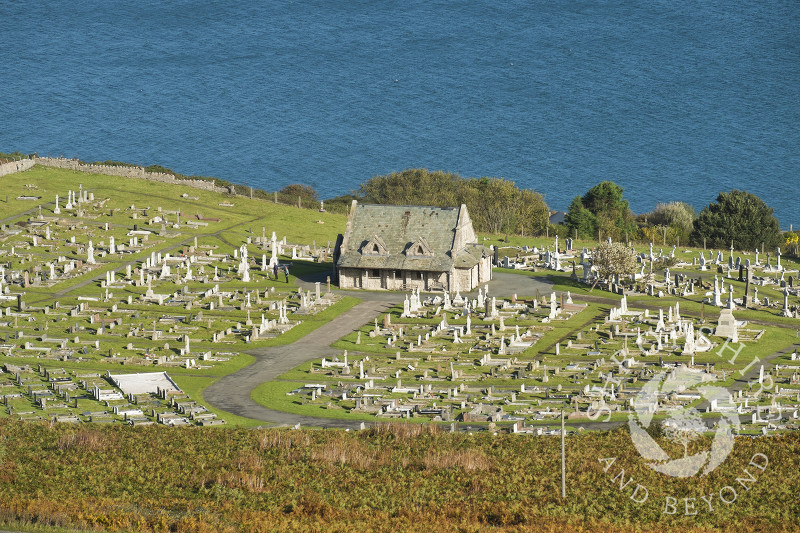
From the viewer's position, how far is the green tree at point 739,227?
150 meters

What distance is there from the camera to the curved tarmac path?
80.4 metres

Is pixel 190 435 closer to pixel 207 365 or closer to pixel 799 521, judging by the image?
pixel 207 365

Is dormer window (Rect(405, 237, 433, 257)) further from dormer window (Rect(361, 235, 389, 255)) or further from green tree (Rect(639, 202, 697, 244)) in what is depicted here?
green tree (Rect(639, 202, 697, 244))

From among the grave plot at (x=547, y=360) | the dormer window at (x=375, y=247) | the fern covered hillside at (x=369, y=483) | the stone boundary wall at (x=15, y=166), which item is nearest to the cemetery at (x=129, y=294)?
the stone boundary wall at (x=15, y=166)

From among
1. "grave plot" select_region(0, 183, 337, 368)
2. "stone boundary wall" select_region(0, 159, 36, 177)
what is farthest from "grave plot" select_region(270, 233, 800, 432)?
"stone boundary wall" select_region(0, 159, 36, 177)

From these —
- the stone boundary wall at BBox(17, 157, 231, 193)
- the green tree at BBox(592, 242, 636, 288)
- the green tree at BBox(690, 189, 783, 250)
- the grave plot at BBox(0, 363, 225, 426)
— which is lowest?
the grave plot at BBox(0, 363, 225, 426)

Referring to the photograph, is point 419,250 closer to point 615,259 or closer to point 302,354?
point 615,259

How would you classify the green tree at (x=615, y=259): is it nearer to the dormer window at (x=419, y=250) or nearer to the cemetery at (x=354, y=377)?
the cemetery at (x=354, y=377)

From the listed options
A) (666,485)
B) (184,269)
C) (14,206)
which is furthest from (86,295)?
(666,485)

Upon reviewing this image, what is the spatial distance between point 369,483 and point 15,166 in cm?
10976

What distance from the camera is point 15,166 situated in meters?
162

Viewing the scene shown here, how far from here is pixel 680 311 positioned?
108m

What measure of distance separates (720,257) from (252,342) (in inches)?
1973

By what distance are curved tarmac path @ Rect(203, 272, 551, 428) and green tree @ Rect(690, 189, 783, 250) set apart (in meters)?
36.4
